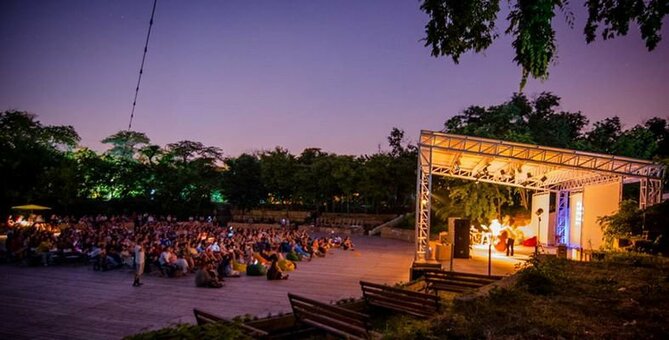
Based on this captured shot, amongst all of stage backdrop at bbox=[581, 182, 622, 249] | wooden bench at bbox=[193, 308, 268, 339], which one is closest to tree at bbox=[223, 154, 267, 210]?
stage backdrop at bbox=[581, 182, 622, 249]

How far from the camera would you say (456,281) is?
394 inches

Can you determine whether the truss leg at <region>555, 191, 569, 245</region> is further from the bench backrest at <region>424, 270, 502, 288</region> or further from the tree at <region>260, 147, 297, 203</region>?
the tree at <region>260, 147, 297, 203</region>

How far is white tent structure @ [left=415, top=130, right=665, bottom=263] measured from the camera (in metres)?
16.6

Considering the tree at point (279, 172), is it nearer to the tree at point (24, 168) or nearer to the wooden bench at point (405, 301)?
the tree at point (24, 168)

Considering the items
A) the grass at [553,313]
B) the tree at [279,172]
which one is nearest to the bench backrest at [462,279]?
the grass at [553,313]

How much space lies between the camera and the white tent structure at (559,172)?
1656 centimetres

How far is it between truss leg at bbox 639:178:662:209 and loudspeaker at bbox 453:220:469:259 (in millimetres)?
6471

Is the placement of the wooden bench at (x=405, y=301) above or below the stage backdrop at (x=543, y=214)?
below

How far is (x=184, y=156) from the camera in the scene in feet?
200

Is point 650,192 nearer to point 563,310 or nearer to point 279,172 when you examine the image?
point 563,310

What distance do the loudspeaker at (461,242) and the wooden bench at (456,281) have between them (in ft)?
30.0

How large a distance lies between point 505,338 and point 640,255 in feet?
26.5

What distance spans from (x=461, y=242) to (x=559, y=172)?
6.64m

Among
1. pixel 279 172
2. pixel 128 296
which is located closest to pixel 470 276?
pixel 128 296
